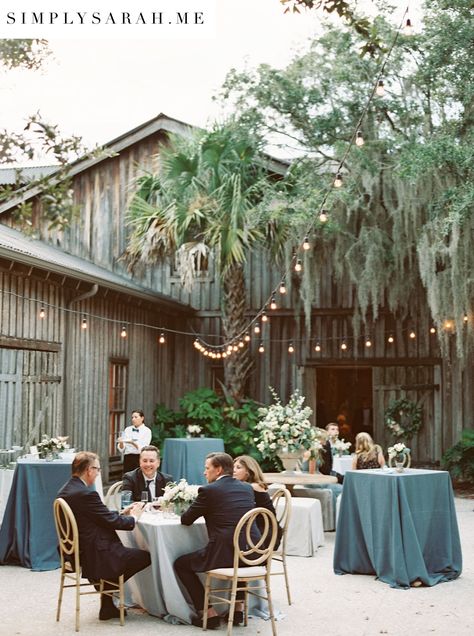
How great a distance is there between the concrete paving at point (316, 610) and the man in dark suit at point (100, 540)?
41cm

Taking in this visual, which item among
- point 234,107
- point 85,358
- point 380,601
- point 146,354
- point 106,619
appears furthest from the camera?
point 146,354

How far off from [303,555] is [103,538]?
341cm

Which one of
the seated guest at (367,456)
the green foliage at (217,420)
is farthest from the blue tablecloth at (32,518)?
the green foliage at (217,420)

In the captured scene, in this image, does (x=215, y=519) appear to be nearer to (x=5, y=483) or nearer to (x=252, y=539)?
(x=252, y=539)

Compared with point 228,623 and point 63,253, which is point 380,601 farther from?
point 63,253

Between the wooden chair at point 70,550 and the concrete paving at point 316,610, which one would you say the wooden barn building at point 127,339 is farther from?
the wooden chair at point 70,550

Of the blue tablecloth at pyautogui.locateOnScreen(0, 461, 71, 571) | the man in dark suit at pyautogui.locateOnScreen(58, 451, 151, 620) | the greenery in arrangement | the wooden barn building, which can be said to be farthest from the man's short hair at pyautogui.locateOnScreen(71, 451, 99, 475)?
the greenery in arrangement

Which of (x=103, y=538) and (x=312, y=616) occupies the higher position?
(x=103, y=538)

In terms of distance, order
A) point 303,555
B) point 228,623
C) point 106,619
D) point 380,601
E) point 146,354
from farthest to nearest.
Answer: point 146,354, point 303,555, point 380,601, point 106,619, point 228,623

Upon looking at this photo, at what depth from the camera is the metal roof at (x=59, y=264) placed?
11.5 meters

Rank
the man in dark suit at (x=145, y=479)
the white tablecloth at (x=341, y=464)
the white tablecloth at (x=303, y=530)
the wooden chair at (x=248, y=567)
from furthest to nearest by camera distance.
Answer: the white tablecloth at (x=341, y=464) → the white tablecloth at (x=303, y=530) → the man in dark suit at (x=145, y=479) → the wooden chair at (x=248, y=567)

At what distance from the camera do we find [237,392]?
15555 mm

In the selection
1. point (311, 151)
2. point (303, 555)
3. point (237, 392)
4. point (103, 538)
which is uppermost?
point (311, 151)

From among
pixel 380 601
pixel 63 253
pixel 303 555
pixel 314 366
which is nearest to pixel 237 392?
pixel 314 366
